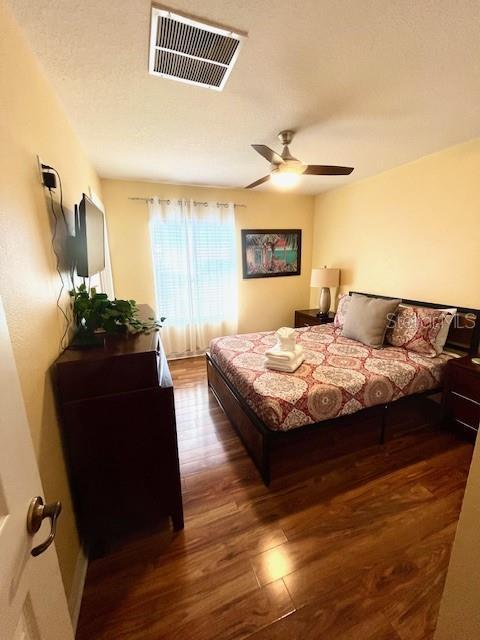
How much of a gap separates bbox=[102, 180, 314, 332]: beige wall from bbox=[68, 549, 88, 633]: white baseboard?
2865 millimetres

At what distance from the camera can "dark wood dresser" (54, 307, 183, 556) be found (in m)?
1.26

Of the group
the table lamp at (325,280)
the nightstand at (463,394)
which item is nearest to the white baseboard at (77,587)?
the nightstand at (463,394)

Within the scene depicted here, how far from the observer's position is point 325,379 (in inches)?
79.7

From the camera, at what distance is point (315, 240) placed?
4.41 m

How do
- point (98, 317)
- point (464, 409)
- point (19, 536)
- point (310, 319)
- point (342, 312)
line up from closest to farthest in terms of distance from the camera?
point (19, 536) < point (98, 317) < point (464, 409) < point (342, 312) < point (310, 319)

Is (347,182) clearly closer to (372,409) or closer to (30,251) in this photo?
(372,409)

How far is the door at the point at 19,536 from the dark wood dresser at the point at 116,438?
0.61m

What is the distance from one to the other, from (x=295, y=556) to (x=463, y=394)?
1.79 m

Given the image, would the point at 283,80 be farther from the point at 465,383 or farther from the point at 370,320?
the point at 465,383

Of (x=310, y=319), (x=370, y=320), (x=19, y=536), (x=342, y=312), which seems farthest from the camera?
(x=310, y=319)

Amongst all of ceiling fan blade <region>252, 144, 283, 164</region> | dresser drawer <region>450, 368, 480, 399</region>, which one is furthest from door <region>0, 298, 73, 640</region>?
dresser drawer <region>450, 368, 480, 399</region>

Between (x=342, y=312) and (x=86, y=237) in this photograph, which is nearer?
(x=86, y=237)

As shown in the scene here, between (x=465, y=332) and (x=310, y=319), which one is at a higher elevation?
(x=465, y=332)

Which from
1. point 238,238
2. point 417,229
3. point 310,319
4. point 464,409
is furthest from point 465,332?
point 238,238
